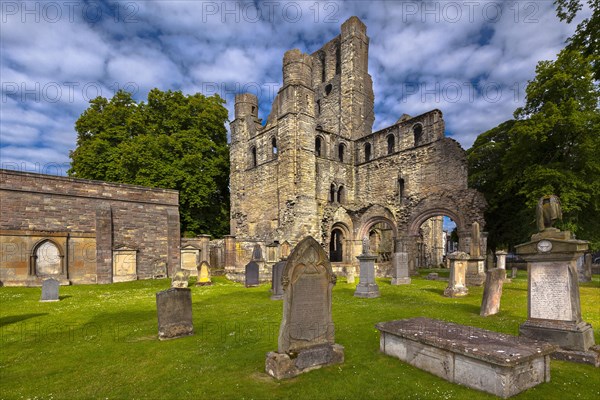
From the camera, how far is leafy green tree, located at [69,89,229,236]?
23234 millimetres

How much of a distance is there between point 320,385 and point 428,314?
4958 mm

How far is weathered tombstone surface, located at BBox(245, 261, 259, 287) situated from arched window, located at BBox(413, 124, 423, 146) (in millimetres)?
14500

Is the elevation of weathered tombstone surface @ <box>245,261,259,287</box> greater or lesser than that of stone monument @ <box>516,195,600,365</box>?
lesser

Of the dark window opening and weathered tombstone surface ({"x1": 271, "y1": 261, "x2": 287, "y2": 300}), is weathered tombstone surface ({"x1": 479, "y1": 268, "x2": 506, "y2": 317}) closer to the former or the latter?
weathered tombstone surface ({"x1": 271, "y1": 261, "x2": 287, "y2": 300})

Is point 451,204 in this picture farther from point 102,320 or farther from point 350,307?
point 102,320

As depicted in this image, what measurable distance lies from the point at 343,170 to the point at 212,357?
2124 centimetres

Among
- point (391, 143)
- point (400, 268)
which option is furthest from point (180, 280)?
point (391, 143)

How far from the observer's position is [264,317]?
26.9 ft

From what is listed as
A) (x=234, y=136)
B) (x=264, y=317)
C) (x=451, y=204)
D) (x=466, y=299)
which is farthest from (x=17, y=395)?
(x=234, y=136)

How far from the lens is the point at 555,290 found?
5.43 meters

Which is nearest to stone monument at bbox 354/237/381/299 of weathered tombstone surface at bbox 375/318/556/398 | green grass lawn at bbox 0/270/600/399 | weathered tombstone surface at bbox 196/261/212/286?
green grass lawn at bbox 0/270/600/399

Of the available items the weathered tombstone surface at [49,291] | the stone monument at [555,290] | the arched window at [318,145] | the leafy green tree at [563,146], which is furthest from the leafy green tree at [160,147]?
the stone monument at [555,290]

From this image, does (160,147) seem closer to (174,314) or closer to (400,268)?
(400,268)

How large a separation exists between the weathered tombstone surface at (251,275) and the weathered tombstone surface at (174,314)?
7.96 m
